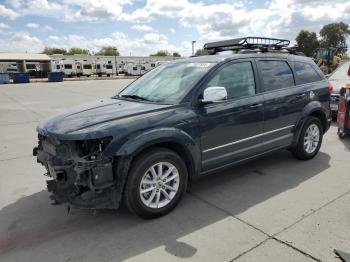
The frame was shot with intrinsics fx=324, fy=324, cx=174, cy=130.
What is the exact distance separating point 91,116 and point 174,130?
0.94 metres

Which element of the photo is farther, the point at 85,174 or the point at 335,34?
the point at 335,34

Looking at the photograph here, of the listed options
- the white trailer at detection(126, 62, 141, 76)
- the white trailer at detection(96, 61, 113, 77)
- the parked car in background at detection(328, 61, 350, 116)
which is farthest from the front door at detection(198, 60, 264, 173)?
the white trailer at detection(96, 61, 113, 77)

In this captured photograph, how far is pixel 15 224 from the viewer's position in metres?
3.62

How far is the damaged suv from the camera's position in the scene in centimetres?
326

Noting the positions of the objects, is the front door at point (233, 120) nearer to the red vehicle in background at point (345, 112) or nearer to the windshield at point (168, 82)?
the windshield at point (168, 82)

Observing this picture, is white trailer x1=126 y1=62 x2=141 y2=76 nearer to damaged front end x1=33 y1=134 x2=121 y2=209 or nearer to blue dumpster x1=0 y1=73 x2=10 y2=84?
blue dumpster x1=0 y1=73 x2=10 y2=84

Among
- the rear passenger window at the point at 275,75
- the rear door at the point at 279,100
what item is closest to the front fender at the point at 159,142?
the rear door at the point at 279,100

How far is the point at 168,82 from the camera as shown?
437cm

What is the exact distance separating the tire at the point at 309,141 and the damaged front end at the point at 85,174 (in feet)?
10.8

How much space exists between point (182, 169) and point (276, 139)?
184 cm

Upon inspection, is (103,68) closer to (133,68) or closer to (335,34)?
(133,68)

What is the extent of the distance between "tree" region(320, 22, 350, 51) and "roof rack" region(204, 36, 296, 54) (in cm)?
9044

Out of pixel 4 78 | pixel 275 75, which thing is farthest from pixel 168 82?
pixel 4 78

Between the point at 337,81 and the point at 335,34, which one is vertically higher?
the point at 335,34
